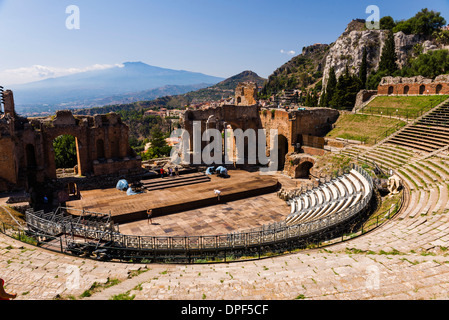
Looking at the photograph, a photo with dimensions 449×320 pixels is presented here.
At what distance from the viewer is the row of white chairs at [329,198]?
58.4 ft

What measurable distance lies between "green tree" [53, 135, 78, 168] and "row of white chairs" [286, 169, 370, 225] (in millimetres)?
33550

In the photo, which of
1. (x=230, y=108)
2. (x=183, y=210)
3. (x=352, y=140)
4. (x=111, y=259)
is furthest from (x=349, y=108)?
(x=111, y=259)

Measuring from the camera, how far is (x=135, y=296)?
329 inches

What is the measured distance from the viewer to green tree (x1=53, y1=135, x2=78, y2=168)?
4138 cm

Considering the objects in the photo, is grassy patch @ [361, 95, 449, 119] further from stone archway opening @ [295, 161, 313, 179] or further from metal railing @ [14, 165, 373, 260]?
metal railing @ [14, 165, 373, 260]

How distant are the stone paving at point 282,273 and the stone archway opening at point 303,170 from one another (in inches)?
691

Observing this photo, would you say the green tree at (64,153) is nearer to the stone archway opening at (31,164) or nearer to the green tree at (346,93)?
the stone archway opening at (31,164)

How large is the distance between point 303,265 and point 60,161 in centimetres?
4039

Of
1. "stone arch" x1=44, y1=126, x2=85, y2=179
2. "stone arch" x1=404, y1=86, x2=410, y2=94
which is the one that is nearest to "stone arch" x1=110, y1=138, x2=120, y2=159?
"stone arch" x1=44, y1=126, x2=85, y2=179

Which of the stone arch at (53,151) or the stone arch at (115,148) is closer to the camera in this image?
the stone arch at (53,151)

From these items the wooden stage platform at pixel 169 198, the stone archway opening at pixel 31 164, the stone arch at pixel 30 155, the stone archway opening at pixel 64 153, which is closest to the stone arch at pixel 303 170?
the wooden stage platform at pixel 169 198

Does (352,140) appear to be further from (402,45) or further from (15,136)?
(402,45)

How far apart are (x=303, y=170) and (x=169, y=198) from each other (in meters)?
15.7
